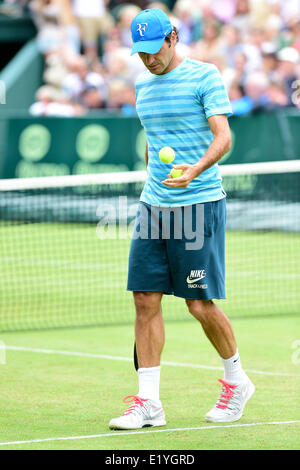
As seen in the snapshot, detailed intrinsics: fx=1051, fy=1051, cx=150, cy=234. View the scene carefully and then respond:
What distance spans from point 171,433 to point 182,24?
12719 mm

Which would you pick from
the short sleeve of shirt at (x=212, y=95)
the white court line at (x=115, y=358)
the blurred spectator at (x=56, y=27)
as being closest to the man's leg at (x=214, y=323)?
the short sleeve of shirt at (x=212, y=95)

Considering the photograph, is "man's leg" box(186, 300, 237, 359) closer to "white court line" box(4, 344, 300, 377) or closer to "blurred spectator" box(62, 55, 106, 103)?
"white court line" box(4, 344, 300, 377)

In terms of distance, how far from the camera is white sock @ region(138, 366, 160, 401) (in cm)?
580

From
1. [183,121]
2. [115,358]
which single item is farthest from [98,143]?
[183,121]

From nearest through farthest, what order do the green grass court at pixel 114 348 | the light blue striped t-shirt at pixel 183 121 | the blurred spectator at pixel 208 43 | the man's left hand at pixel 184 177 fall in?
the man's left hand at pixel 184 177
the green grass court at pixel 114 348
the light blue striped t-shirt at pixel 183 121
the blurred spectator at pixel 208 43

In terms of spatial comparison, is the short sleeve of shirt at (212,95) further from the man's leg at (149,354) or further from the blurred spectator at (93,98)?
the blurred spectator at (93,98)

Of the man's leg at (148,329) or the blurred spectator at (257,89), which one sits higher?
the blurred spectator at (257,89)

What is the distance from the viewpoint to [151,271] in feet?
19.2

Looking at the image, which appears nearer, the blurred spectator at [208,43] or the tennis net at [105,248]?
the tennis net at [105,248]

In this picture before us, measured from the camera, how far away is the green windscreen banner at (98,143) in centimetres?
1447

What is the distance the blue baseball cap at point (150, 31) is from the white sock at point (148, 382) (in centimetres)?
174

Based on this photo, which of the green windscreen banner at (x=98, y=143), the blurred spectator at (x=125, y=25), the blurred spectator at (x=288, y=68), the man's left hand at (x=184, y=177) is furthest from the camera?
the blurred spectator at (x=125, y=25)

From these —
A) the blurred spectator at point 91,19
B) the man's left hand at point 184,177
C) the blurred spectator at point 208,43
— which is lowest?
the man's left hand at point 184,177

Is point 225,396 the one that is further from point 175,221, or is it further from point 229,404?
point 175,221
